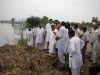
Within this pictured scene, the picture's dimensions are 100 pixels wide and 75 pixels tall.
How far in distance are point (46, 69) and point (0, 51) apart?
74.2 inches

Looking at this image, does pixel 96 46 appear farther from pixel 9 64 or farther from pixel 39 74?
pixel 9 64

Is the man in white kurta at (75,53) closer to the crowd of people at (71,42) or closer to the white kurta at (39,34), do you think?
the crowd of people at (71,42)

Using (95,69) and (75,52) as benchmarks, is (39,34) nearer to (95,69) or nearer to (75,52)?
(75,52)

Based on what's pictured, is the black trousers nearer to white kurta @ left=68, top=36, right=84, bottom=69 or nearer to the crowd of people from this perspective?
the crowd of people

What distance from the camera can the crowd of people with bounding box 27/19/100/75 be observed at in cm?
252

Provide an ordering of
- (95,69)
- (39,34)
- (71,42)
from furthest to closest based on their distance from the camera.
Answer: (39,34), (71,42), (95,69)

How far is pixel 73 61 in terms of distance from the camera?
99.7 inches

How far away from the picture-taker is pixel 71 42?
244 cm

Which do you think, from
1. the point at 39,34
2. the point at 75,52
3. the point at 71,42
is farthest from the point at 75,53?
the point at 39,34

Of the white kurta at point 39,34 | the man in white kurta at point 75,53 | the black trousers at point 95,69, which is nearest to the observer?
the black trousers at point 95,69

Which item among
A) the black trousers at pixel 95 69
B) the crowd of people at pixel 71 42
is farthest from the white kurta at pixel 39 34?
the black trousers at pixel 95 69

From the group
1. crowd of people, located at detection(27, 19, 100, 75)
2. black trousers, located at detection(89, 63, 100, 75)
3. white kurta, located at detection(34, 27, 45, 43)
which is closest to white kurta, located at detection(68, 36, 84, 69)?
crowd of people, located at detection(27, 19, 100, 75)

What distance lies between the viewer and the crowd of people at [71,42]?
2523 mm

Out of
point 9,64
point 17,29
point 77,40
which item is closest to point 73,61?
point 77,40
